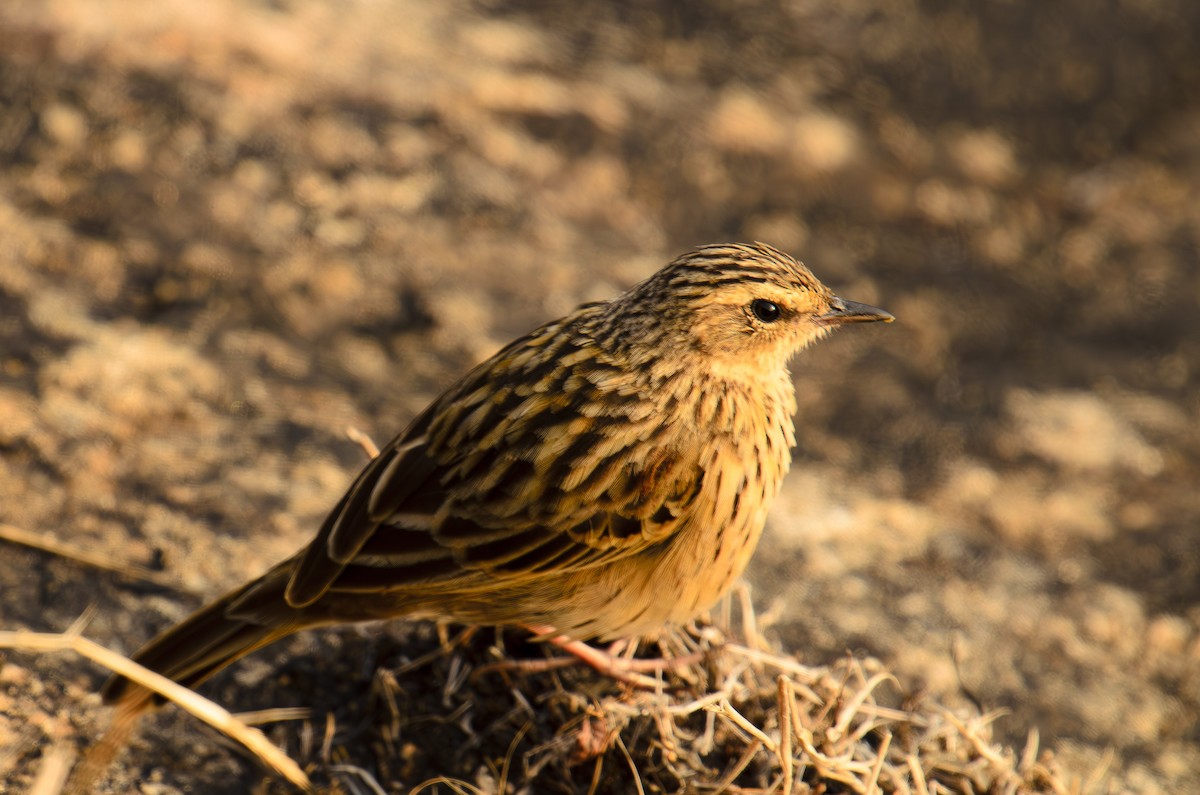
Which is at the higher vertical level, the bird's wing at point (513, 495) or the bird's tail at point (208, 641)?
the bird's wing at point (513, 495)

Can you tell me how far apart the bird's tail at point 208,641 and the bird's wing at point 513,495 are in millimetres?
157

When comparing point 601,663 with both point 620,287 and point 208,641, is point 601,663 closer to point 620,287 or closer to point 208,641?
point 208,641

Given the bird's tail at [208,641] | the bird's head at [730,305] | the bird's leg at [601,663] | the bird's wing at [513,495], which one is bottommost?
the bird's tail at [208,641]

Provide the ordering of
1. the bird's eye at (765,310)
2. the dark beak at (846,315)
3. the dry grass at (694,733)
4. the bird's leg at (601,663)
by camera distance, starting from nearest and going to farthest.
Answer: the dry grass at (694,733), the bird's leg at (601,663), the bird's eye at (765,310), the dark beak at (846,315)

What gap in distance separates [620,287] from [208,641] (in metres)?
3.43

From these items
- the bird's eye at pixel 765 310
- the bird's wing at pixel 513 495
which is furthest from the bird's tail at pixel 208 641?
the bird's eye at pixel 765 310

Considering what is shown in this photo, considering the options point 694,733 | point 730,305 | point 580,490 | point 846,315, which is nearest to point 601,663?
point 694,733

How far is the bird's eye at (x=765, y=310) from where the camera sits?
14.7 feet

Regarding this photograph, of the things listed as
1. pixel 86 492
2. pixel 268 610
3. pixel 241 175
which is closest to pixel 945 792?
pixel 268 610

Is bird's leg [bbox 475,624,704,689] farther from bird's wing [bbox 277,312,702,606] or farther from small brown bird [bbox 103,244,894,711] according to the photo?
bird's wing [bbox 277,312,702,606]

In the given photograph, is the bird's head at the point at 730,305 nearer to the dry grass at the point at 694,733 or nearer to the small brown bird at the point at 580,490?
the small brown bird at the point at 580,490

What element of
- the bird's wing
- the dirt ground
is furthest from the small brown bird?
the dirt ground

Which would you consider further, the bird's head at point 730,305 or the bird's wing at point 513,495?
the bird's head at point 730,305

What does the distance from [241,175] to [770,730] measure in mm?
4277
